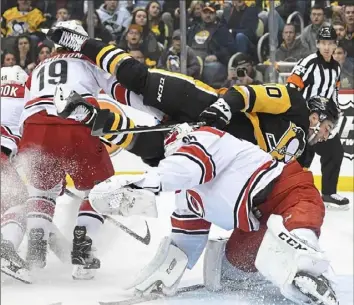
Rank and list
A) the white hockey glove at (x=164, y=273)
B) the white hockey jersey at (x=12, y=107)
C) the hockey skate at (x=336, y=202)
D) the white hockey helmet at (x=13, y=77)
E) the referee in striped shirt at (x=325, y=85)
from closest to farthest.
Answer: the white hockey glove at (x=164, y=273)
the white hockey jersey at (x=12, y=107)
the white hockey helmet at (x=13, y=77)
the referee in striped shirt at (x=325, y=85)
the hockey skate at (x=336, y=202)

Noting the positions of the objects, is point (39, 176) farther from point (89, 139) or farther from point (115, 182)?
point (115, 182)

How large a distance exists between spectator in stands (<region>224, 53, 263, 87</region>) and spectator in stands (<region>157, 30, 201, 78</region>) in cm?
23

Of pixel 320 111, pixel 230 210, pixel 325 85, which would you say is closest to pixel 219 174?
pixel 230 210

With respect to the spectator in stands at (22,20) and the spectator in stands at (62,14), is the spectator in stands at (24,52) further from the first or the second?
the spectator in stands at (62,14)

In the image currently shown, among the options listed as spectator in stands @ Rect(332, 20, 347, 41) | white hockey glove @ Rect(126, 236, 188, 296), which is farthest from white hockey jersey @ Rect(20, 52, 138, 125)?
spectator in stands @ Rect(332, 20, 347, 41)

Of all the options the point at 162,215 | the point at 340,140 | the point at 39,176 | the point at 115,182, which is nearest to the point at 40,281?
the point at 39,176

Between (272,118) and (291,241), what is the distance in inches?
24.7

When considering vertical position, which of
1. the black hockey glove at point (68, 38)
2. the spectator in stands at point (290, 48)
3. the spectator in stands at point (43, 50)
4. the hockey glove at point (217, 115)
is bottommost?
the spectator in stands at point (43, 50)

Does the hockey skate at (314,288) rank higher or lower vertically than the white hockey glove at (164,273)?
higher

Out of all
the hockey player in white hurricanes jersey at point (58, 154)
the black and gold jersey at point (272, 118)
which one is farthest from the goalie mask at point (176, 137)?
the hockey player in white hurricanes jersey at point (58, 154)

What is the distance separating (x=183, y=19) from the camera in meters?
5.41

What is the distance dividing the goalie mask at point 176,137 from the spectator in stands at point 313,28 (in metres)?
2.77

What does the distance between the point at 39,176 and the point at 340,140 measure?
2485 mm

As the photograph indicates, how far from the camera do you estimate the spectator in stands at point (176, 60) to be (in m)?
5.35
